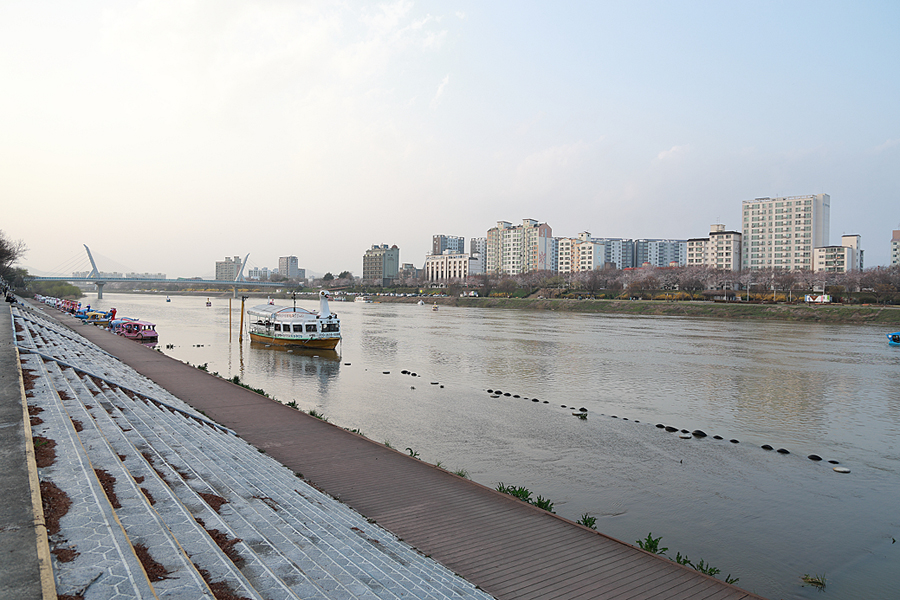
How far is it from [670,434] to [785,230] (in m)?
→ 135

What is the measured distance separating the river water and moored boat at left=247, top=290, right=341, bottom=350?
1.03m

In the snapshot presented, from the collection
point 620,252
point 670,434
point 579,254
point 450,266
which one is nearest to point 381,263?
point 450,266

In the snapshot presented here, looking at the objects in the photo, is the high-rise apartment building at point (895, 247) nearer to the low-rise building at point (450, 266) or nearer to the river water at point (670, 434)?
the low-rise building at point (450, 266)

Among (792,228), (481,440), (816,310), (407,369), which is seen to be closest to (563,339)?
(407,369)

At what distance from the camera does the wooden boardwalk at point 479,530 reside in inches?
216

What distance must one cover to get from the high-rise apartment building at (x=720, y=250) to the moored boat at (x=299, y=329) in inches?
4613

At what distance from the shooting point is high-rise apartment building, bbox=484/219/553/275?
157500mm

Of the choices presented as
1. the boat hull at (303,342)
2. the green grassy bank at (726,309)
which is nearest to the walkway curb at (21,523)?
the boat hull at (303,342)

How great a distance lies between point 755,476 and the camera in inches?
446

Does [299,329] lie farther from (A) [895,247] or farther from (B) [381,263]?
(A) [895,247]

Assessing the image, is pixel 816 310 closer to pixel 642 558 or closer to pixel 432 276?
pixel 642 558

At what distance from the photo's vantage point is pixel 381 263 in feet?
626

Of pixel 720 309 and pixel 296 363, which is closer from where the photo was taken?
pixel 296 363

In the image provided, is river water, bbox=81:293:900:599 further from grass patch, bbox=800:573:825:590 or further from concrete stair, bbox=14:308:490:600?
concrete stair, bbox=14:308:490:600
